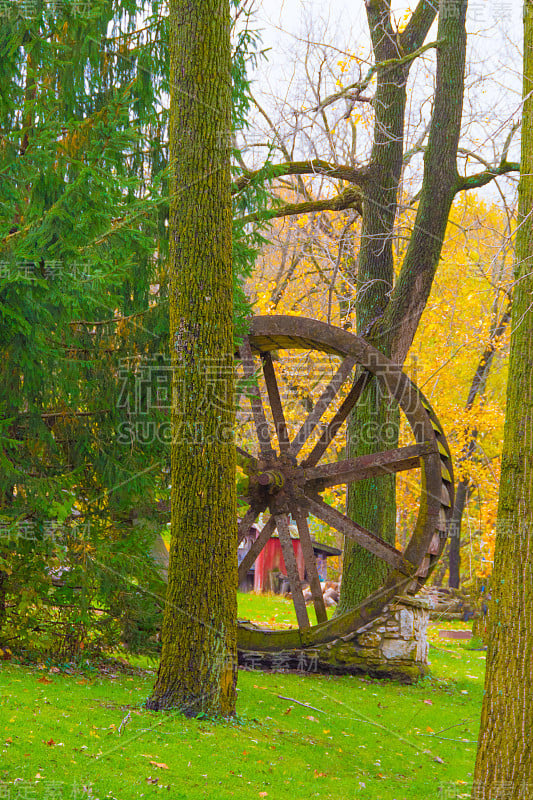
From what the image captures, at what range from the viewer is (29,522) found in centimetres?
696

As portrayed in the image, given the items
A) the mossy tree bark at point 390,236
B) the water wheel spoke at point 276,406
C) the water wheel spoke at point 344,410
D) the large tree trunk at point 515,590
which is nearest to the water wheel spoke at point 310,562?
the mossy tree bark at point 390,236

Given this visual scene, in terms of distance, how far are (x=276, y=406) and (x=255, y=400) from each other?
1.34 meters

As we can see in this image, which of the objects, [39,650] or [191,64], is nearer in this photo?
[191,64]

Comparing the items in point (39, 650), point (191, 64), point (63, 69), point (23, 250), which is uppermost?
point (63, 69)

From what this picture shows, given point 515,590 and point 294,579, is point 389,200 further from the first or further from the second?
point 515,590

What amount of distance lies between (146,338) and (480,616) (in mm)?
11495

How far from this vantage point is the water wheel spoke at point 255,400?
9.24 metres

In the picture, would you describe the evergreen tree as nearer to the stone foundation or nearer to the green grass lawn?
the green grass lawn

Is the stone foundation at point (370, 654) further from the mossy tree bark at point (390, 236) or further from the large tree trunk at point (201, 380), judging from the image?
the large tree trunk at point (201, 380)

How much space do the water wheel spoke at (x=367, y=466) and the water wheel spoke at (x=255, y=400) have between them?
2.24 feet

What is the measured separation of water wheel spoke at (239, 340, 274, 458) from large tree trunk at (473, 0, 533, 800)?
4.59m

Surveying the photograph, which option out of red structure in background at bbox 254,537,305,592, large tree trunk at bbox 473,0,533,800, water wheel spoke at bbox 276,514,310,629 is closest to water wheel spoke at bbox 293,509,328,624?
water wheel spoke at bbox 276,514,310,629

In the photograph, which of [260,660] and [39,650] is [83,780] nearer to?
[39,650]

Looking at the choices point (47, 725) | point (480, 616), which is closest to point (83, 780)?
point (47, 725)
